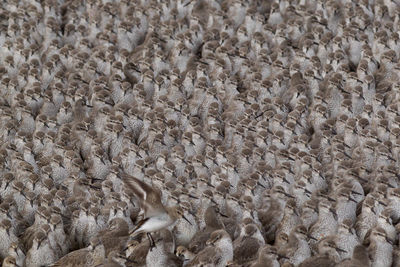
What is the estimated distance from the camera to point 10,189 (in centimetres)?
1277

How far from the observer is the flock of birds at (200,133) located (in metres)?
11.5

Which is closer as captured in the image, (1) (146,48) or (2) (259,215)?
(2) (259,215)

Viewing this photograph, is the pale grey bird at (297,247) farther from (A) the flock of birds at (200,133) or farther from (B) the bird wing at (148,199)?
(B) the bird wing at (148,199)

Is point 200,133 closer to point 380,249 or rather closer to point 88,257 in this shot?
point 88,257

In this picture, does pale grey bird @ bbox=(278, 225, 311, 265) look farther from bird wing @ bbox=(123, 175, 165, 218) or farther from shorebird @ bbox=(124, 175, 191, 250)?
bird wing @ bbox=(123, 175, 165, 218)

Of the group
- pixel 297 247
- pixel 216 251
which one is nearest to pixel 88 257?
pixel 216 251

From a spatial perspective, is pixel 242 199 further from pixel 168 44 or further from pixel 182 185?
pixel 168 44

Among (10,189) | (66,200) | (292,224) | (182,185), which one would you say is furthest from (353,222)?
(10,189)

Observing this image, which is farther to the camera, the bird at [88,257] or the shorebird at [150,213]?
the bird at [88,257]

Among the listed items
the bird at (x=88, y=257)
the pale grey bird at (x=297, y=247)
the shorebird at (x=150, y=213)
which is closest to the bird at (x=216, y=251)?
the shorebird at (x=150, y=213)

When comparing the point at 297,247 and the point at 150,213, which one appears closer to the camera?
the point at 150,213

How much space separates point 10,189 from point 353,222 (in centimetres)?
462

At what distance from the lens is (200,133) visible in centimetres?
1345

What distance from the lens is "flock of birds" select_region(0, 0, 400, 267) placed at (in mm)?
11461
